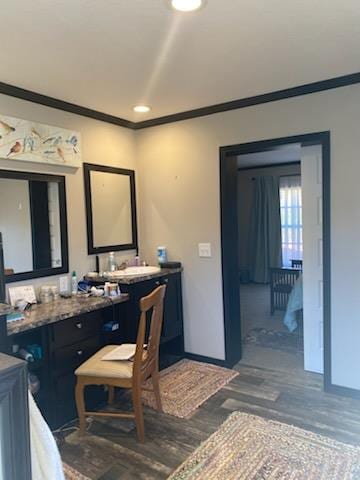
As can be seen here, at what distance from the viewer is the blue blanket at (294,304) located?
4180 mm

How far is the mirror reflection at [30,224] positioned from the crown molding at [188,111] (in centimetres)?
63

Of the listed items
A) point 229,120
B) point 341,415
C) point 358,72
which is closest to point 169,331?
point 341,415

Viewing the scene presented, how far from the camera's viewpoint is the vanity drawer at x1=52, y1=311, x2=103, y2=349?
2488mm

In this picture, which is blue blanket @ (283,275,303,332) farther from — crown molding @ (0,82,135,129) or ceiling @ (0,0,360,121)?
crown molding @ (0,82,135,129)

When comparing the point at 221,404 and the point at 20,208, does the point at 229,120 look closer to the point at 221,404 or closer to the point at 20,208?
the point at 20,208

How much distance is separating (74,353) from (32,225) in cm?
104

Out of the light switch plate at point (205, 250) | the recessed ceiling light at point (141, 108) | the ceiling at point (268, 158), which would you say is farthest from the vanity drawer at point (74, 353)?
the ceiling at point (268, 158)

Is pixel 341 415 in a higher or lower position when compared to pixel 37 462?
lower

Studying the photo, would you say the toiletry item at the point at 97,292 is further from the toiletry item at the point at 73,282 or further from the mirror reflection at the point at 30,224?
the mirror reflection at the point at 30,224

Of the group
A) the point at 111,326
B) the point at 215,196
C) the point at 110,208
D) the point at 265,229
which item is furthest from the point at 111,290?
the point at 265,229

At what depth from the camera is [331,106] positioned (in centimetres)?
283

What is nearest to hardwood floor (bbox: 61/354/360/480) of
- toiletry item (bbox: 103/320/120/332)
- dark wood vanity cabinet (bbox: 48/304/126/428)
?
dark wood vanity cabinet (bbox: 48/304/126/428)

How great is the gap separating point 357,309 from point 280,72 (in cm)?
183

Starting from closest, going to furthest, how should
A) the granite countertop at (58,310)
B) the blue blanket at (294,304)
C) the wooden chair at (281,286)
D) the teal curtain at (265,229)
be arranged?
1. the granite countertop at (58,310)
2. the blue blanket at (294,304)
3. the wooden chair at (281,286)
4. the teal curtain at (265,229)
